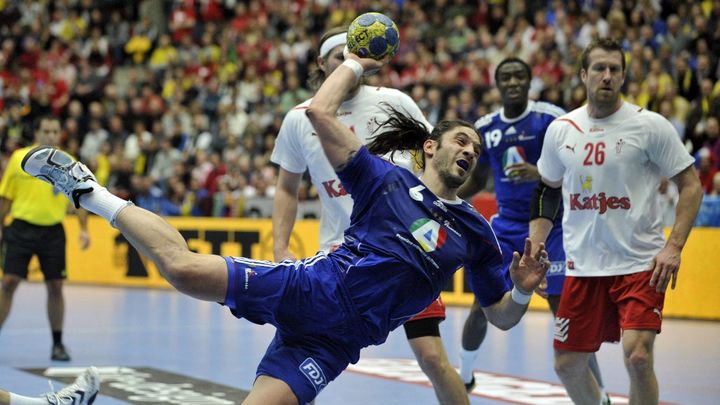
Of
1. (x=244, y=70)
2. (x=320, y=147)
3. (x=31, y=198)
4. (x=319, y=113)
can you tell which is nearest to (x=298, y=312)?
(x=319, y=113)

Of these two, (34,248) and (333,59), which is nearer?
(333,59)

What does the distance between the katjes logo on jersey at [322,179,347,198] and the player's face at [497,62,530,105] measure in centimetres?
267

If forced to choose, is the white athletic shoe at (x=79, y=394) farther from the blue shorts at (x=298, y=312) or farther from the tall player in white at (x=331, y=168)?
the blue shorts at (x=298, y=312)

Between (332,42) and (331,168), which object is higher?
(332,42)

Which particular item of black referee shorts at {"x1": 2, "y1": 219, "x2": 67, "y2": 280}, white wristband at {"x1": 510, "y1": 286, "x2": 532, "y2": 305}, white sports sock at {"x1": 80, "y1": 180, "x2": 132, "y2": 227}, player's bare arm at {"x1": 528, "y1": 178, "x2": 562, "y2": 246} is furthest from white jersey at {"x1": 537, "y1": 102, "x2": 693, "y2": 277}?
black referee shorts at {"x1": 2, "y1": 219, "x2": 67, "y2": 280}

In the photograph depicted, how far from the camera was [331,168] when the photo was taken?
739 centimetres

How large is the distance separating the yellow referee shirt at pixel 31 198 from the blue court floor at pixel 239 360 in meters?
1.38

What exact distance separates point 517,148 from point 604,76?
2.32 m

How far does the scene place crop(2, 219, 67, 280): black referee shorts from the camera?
38.3 feet

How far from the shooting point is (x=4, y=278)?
11531 mm

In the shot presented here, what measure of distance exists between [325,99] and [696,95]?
1264 cm

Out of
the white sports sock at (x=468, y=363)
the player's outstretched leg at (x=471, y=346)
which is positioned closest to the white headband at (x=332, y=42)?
the player's outstretched leg at (x=471, y=346)

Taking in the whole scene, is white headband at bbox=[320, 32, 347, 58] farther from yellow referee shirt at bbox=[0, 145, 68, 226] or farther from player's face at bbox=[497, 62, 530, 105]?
yellow referee shirt at bbox=[0, 145, 68, 226]

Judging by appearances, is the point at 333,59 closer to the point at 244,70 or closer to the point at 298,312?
the point at 298,312
